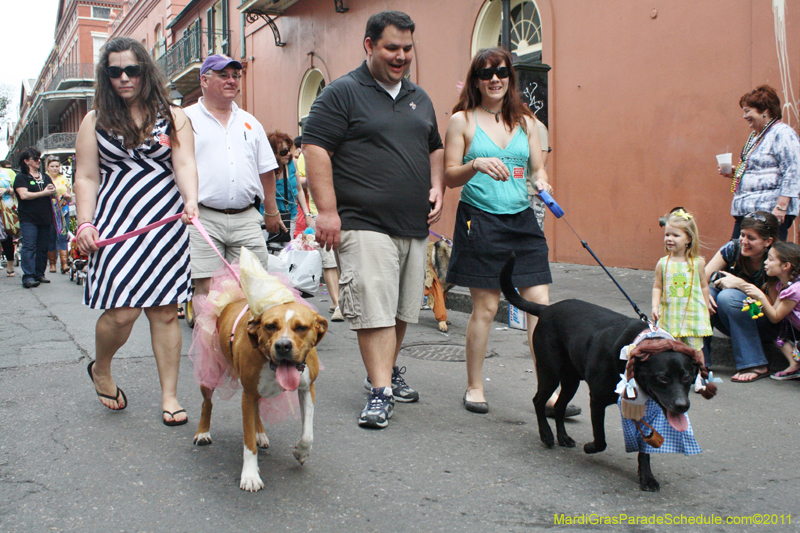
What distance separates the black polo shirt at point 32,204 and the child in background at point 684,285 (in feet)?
30.0

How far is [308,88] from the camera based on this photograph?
18422 mm

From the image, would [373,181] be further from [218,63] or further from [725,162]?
[725,162]

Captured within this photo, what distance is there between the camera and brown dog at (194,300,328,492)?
8.42ft

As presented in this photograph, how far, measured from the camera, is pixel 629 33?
29.1 ft

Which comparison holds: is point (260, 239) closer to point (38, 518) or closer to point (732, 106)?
point (38, 518)

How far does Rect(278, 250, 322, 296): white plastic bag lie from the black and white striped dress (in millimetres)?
2280

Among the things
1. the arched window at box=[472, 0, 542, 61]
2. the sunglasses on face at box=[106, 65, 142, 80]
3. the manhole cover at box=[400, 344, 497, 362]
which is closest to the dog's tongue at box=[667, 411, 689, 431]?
the manhole cover at box=[400, 344, 497, 362]

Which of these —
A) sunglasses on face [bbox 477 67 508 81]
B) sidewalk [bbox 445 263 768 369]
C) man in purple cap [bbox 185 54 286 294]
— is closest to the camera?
sunglasses on face [bbox 477 67 508 81]

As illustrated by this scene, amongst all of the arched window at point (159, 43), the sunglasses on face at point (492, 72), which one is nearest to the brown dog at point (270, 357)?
the sunglasses on face at point (492, 72)

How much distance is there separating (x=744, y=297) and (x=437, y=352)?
2.30 meters

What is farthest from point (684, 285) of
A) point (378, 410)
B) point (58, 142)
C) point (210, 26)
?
point (58, 142)

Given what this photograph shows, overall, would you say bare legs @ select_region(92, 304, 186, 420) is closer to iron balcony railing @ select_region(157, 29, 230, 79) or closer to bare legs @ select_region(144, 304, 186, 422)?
bare legs @ select_region(144, 304, 186, 422)

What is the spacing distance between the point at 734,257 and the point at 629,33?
15.8 feet

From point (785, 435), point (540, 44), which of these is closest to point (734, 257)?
point (785, 435)
